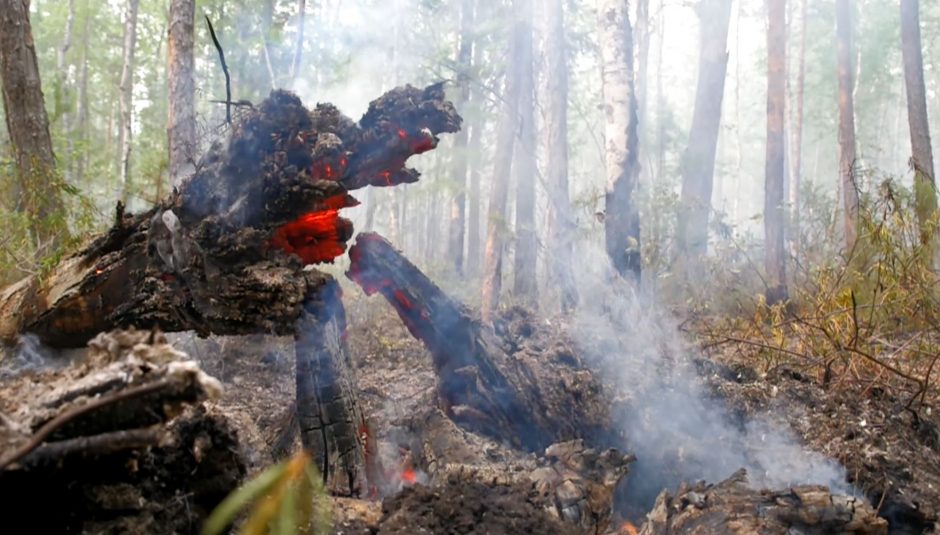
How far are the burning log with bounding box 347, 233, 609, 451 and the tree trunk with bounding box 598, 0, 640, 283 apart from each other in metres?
2.68

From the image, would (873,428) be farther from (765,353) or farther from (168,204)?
(168,204)

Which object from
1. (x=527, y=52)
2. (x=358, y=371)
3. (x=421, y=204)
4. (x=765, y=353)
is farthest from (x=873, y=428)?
(x=421, y=204)

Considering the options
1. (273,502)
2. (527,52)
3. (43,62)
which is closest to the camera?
(273,502)

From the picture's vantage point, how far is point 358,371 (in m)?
7.52

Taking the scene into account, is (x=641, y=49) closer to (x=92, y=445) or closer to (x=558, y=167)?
(x=558, y=167)

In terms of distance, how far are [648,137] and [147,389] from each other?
2970 centimetres

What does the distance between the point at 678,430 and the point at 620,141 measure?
3.88 metres

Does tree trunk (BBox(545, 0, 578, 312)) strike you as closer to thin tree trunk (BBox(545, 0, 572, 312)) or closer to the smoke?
thin tree trunk (BBox(545, 0, 572, 312))

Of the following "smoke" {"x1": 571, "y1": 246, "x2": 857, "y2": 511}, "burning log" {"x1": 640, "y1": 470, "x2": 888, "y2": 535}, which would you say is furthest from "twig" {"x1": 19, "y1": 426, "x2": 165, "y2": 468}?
"smoke" {"x1": 571, "y1": 246, "x2": 857, "y2": 511}

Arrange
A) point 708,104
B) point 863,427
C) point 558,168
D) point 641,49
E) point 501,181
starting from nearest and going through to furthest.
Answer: point 863,427, point 708,104, point 558,168, point 501,181, point 641,49

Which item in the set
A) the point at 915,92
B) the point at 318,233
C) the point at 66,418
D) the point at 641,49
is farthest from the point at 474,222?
the point at 66,418

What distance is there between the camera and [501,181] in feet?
46.7

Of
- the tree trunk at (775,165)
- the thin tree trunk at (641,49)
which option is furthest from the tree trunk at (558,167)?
the thin tree trunk at (641,49)

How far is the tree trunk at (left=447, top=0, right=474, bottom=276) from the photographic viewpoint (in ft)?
52.7
